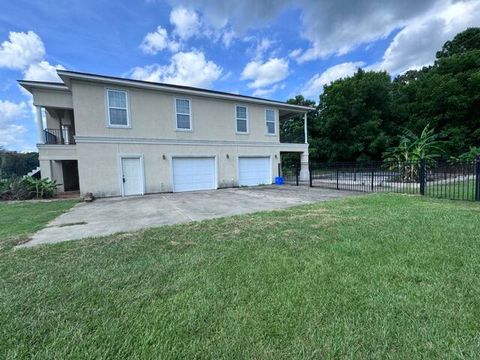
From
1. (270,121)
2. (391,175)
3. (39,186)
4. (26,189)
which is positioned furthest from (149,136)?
(391,175)

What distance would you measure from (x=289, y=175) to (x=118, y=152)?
12.4m

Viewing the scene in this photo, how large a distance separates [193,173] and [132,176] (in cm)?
336

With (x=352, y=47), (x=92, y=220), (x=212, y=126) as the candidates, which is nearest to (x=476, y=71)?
(x=352, y=47)

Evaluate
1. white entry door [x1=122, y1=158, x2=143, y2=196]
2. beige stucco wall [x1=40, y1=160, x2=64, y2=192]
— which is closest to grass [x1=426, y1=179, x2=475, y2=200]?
white entry door [x1=122, y1=158, x2=143, y2=196]

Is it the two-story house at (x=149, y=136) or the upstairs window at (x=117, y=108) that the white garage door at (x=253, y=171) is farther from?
the upstairs window at (x=117, y=108)

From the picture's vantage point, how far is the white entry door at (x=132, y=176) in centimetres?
1214

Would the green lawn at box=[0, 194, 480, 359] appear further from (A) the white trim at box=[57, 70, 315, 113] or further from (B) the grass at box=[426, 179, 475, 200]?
(A) the white trim at box=[57, 70, 315, 113]

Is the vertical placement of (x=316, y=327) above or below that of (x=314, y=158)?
below

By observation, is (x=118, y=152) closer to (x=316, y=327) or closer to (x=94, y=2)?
(x=94, y=2)

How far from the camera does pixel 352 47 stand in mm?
19078

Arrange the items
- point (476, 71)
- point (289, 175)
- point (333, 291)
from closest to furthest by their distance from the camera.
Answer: point (333, 291) < point (289, 175) < point (476, 71)

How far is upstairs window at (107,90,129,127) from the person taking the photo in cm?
A: 1188

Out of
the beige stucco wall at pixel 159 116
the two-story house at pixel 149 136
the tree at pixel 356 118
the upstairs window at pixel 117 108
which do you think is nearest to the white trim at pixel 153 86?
the two-story house at pixel 149 136

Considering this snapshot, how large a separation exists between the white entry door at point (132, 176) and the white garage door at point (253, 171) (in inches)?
243
